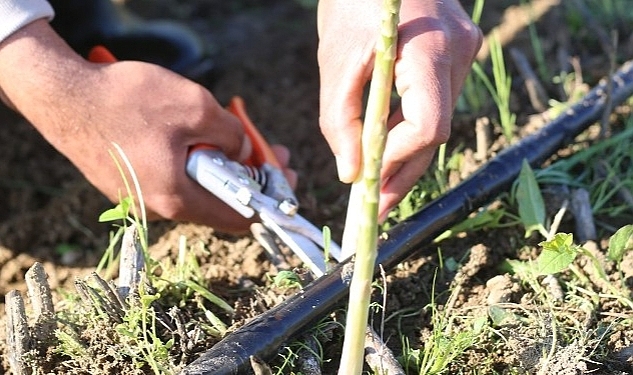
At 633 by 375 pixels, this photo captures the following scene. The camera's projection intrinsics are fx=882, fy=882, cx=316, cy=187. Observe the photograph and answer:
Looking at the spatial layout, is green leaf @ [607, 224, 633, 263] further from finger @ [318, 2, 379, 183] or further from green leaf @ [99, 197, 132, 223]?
green leaf @ [99, 197, 132, 223]

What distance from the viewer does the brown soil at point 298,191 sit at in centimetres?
161

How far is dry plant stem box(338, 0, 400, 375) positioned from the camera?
1.11 metres

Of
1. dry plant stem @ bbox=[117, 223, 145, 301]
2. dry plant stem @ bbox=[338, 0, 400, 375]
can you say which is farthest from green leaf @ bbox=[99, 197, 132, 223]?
dry plant stem @ bbox=[338, 0, 400, 375]

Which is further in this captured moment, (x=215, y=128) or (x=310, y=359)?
(x=215, y=128)

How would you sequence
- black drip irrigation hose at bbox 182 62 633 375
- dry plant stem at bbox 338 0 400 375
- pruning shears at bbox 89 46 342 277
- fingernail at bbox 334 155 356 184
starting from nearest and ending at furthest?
dry plant stem at bbox 338 0 400 375, black drip irrigation hose at bbox 182 62 633 375, fingernail at bbox 334 155 356 184, pruning shears at bbox 89 46 342 277

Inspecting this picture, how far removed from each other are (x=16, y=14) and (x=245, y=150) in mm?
508

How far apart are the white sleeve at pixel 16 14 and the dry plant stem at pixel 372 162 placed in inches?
32.8

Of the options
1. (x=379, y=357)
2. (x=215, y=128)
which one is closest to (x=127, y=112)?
(x=215, y=128)

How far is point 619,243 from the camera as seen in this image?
1520mm

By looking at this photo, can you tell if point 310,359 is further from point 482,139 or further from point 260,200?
point 482,139

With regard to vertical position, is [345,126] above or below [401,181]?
above

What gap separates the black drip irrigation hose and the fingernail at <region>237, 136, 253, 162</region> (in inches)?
15.0

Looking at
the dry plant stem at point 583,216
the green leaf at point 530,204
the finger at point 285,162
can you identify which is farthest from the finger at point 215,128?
the dry plant stem at point 583,216

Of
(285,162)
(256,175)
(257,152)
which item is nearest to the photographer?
(256,175)
